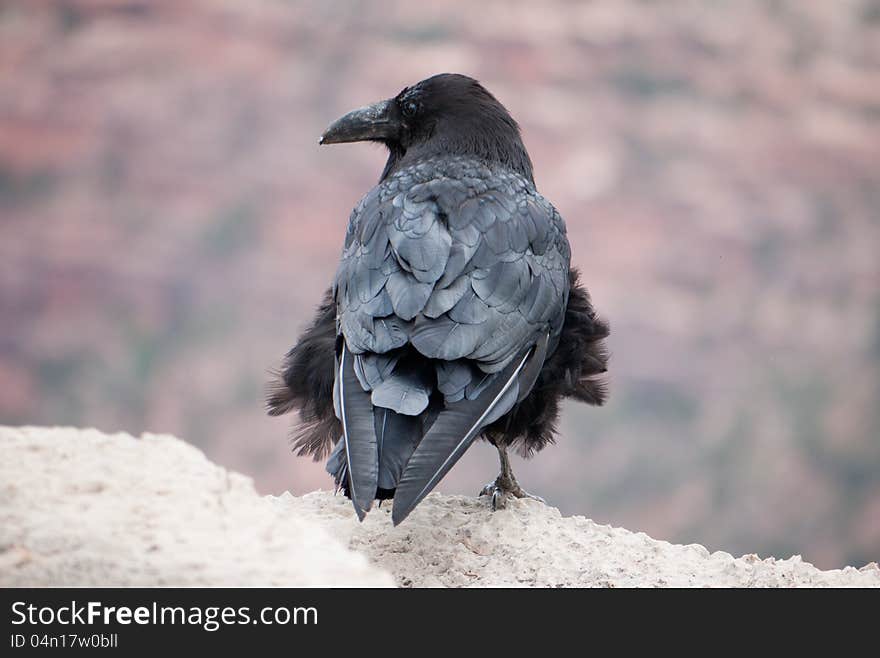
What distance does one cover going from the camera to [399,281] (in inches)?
174

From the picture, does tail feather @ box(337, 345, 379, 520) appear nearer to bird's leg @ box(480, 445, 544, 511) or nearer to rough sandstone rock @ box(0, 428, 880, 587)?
rough sandstone rock @ box(0, 428, 880, 587)

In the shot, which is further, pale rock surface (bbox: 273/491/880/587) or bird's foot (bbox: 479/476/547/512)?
bird's foot (bbox: 479/476/547/512)

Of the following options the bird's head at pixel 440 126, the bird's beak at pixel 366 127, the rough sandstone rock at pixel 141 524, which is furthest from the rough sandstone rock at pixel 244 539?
the bird's beak at pixel 366 127

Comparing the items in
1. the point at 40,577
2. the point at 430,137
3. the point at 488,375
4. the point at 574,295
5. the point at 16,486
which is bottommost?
the point at 40,577

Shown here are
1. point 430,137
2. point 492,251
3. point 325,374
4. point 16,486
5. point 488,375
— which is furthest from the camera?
point 430,137

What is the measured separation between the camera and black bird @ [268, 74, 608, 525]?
400 cm

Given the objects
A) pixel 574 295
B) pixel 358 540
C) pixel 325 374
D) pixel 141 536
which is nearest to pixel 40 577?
pixel 141 536

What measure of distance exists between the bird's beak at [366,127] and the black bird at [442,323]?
23 mm

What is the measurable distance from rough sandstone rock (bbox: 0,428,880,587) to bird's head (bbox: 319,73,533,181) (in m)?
1.88

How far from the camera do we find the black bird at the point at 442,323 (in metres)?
4.00

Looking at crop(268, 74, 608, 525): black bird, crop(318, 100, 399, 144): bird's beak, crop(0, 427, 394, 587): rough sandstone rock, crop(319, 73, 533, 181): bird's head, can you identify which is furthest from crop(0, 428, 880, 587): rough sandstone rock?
crop(318, 100, 399, 144): bird's beak

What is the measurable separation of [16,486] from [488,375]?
6.05 feet
